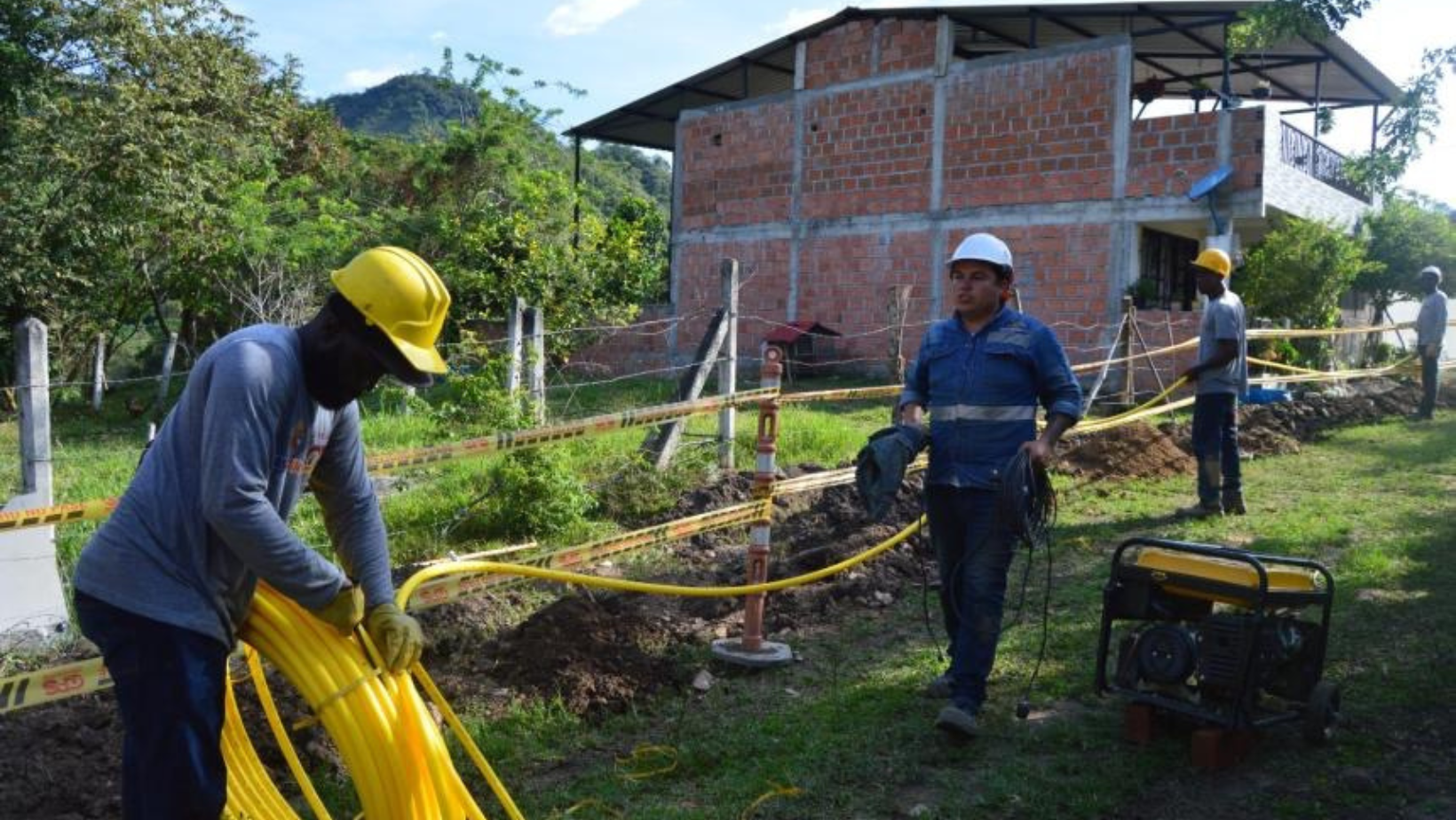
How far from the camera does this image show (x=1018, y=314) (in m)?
4.23

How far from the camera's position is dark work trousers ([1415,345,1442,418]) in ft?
42.8

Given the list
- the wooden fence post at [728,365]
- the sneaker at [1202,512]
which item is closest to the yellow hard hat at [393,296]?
the wooden fence post at [728,365]

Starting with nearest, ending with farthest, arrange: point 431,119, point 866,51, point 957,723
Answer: point 957,723 → point 866,51 → point 431,119

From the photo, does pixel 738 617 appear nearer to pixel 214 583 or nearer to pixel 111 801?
pixel 111 801

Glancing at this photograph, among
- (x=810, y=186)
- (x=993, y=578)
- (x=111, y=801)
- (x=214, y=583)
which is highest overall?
(x=810, y=186)

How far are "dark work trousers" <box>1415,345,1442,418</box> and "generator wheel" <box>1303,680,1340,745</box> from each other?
1111 centimetres

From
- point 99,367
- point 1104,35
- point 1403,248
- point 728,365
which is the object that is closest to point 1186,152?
point 1104,35

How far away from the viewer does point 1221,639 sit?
376 centimetres

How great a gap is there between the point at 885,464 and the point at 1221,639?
1288mm

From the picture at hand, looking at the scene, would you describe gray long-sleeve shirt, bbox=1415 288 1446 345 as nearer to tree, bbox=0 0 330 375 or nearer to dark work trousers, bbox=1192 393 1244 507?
dark work trousers, bbox=1192 393 1244 507

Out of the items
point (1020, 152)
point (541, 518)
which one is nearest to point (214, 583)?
point (541, 518)

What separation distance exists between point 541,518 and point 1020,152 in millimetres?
11968

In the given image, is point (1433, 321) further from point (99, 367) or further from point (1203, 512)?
point (99, 367)

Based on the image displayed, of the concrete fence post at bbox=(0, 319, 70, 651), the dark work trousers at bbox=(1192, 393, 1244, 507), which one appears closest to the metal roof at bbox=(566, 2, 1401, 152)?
the dark work trousers at bbox=(1192, 393, 1244, 507)
